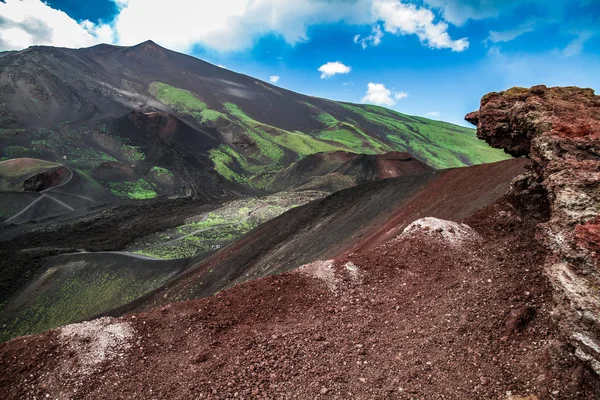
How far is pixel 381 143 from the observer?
351ft

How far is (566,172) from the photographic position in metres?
6.75

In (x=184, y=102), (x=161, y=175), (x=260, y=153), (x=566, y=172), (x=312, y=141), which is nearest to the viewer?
(x=566, y=172)

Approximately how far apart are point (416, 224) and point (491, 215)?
1987mm

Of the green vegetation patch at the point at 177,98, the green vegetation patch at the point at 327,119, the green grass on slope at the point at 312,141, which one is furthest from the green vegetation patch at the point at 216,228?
the green vegetation patch at the point at 327,119

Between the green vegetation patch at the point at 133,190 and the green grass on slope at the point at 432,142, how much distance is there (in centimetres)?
7269

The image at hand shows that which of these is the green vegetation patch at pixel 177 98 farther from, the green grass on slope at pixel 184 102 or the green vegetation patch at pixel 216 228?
the green vegetation patch at pixel 216 228

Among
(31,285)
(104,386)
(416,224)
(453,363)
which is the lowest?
(31,285)

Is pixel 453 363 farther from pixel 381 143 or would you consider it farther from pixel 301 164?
pixel 381 143

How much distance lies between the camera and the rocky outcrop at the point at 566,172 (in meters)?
4.93

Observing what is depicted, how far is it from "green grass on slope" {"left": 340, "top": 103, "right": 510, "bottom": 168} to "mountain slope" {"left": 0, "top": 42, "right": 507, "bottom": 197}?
0.52 m

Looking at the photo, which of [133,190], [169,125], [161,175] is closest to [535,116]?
[133,190]

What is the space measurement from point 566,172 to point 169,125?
3452 inches

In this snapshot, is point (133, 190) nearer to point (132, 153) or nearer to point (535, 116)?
point (132, 153)

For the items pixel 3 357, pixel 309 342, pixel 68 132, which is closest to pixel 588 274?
pixel 309 342
